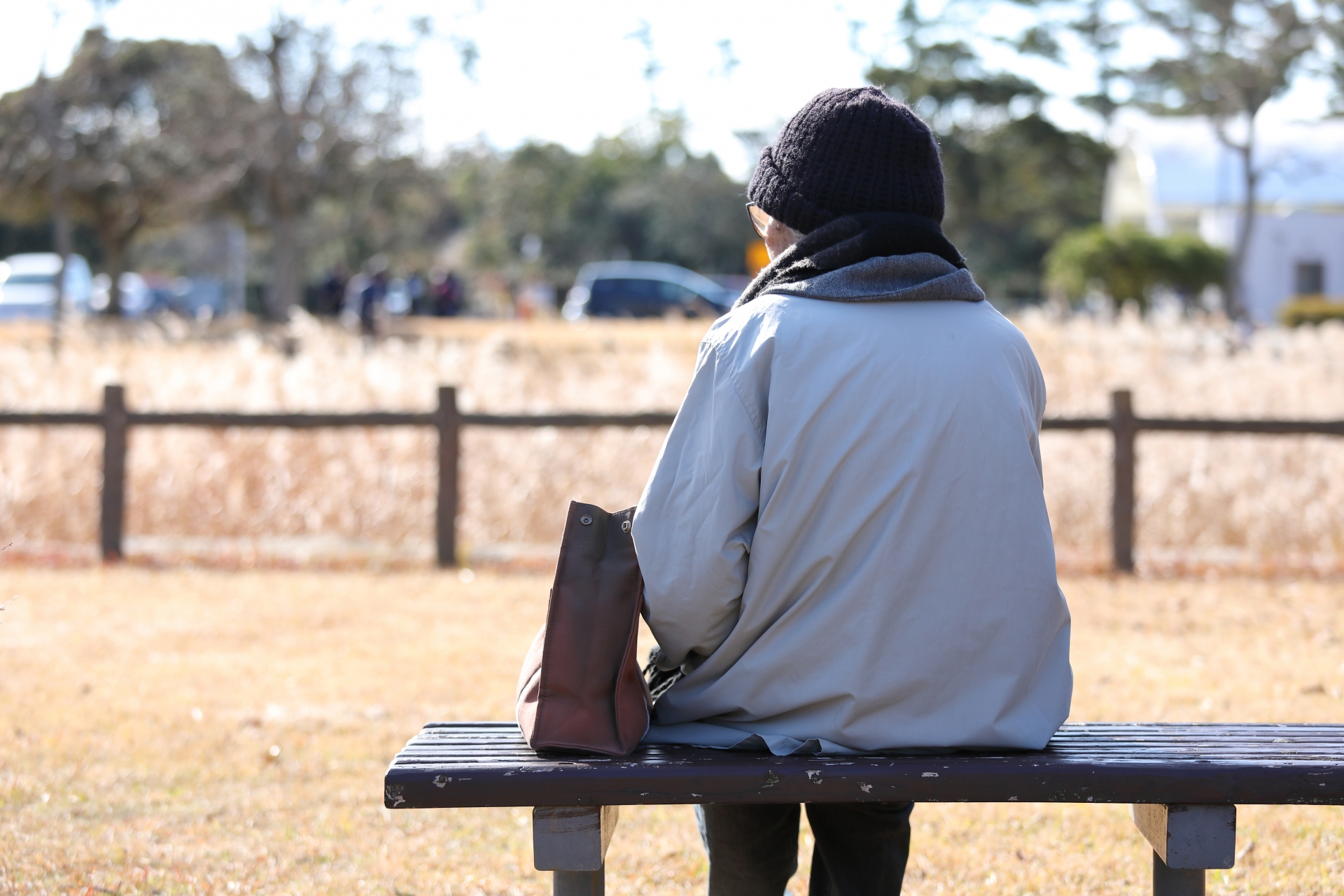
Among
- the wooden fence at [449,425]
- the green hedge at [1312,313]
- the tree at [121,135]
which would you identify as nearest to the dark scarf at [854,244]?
the wooden fence at [449,425]

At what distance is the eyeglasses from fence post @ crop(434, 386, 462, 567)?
474 cm

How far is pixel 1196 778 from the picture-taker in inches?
79.4

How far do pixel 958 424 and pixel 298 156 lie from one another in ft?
76.5

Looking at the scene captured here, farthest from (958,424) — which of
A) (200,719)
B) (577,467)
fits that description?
(577,467)

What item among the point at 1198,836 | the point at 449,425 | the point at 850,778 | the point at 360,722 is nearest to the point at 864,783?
the point at 850,778

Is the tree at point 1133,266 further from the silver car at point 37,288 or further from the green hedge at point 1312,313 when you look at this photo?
the silver car at point 37,288

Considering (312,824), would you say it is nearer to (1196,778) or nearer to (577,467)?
(1196,778)

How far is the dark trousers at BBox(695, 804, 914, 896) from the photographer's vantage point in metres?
2.22

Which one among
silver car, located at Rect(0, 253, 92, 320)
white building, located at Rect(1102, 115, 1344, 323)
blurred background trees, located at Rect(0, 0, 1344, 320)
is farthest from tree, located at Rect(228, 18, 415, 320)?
white building, located at Rect(1102, 115, 1344, 323)

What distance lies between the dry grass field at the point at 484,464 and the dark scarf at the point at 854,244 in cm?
517

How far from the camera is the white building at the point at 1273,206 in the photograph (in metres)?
31.6

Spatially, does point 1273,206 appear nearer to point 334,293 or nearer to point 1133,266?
point 1133,266

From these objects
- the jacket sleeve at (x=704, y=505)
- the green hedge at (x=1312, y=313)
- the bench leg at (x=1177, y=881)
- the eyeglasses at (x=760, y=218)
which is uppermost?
the green hedge at (x=1312, y=313)

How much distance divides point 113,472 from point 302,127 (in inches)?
655
